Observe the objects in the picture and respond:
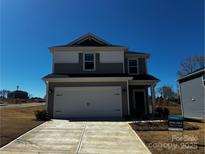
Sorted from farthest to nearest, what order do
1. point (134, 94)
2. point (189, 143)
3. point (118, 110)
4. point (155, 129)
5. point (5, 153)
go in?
point (134, 94)
point (118, 110)
point (155, 129)
point (189, 143)
point (5, 153)

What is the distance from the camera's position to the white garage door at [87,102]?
14.8 meters

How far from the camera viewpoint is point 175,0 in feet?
45.4

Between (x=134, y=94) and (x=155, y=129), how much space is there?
793 cm

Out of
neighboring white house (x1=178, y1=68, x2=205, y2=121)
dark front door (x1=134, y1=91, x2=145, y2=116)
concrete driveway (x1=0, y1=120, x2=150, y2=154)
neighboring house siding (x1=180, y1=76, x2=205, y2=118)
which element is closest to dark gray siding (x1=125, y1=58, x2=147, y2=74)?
dark front door (x1=134, y1=91, x2=145, y2=116)

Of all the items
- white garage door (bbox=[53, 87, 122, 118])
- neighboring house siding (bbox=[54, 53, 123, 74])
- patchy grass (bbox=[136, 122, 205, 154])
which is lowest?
patchy grass (bbox=[136, 122, 205, 154])

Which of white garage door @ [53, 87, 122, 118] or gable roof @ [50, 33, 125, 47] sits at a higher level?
gable roof @ [50, 33, 125, 47]

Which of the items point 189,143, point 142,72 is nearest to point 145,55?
point 142,72

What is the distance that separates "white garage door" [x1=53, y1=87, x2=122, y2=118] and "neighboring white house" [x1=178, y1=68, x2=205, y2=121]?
6.41 m

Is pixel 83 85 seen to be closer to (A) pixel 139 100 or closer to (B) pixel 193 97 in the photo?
(A) pixel 139 100

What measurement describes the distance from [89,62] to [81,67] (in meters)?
0.84

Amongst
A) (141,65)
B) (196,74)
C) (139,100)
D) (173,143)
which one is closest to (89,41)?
(141,65)

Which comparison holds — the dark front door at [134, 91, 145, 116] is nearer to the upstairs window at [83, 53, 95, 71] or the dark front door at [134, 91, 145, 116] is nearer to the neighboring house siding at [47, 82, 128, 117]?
the neighboring house siding at [47, 82, 128, 117]

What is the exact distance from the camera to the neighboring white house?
14972 millimetres

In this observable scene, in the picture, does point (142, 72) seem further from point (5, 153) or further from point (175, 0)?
point (5, 153)
